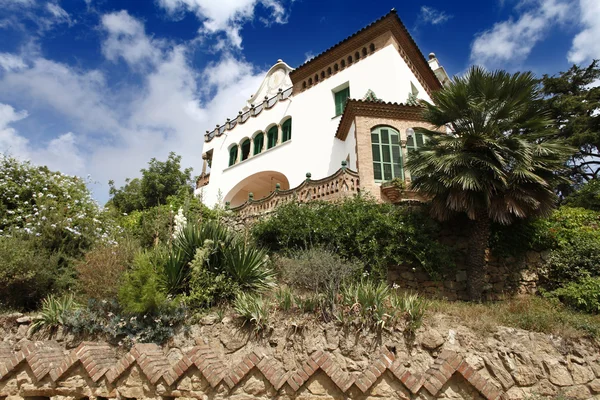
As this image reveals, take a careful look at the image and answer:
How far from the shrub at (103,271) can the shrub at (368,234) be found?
13.1ft

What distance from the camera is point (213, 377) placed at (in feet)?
18.3

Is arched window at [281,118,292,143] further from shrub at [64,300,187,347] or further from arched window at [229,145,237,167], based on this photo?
shrub at [64,300,187,347]

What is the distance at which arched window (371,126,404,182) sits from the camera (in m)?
13.6

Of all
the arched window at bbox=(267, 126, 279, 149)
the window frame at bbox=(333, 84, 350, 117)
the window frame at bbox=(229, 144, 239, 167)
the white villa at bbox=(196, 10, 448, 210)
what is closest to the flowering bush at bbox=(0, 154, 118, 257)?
the white villa at bbox=(196, 10, 448, 210)

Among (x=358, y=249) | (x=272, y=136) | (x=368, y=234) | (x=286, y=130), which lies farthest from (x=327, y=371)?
(x=272, y=136)

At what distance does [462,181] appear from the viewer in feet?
29.7

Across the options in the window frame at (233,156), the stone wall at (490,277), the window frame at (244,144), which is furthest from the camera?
the window frame at (233,156)

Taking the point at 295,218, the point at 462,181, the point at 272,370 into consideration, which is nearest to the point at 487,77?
the point at 462,181

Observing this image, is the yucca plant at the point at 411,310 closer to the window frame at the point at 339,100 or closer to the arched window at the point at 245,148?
the window frame at the point at 339,100

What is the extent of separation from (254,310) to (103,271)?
4303 mm

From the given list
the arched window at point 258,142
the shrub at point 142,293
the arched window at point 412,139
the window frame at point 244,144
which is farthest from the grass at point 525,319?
the window frame at point 244,144

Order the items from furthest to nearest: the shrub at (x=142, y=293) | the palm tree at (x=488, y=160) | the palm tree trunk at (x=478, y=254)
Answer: the palm tree trunk at (x=478, y=254) < the palm tree at (x=488, y=160) < the shrub at (x=142, y=293)

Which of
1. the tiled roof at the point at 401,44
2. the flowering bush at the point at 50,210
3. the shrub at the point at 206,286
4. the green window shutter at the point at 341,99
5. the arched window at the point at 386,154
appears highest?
the tiled roof at the point at 401,44

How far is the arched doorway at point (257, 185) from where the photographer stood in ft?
65.0
